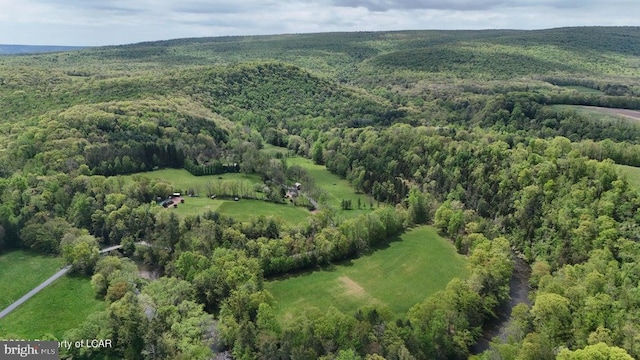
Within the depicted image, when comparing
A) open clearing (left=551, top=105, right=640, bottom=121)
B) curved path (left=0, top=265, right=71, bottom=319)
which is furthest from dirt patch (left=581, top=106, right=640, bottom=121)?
curved path (left=0, top=265, right=71, bottom=319)

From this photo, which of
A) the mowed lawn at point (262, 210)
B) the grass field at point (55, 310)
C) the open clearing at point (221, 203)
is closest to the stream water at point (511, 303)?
the open clearing at point (221, 203)

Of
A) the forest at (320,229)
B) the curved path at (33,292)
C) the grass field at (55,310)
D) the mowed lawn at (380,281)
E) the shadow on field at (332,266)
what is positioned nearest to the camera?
the forest at (320,229)

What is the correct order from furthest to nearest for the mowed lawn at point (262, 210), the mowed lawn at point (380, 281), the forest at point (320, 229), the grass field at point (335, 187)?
the grass field at point (335, 187)
the mowed lawn at point (262, 210)
the mowed lawn at point (380, 281)
the forest at point (320, 229)

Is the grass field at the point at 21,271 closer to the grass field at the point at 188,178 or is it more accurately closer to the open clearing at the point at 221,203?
the open clearing at the point at 221,203

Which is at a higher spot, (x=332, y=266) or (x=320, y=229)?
(x=320, y=229)

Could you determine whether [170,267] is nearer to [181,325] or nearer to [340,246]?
[181,325]

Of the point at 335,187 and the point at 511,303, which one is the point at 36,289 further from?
the point at 511,303

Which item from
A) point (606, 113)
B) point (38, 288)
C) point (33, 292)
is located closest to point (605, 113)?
point (606, 113)
